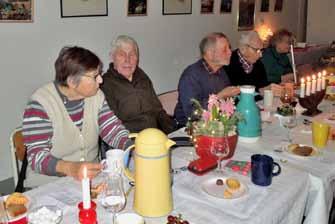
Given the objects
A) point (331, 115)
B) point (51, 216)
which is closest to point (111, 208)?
point (51, 216)

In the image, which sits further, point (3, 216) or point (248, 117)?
point (248, 117)

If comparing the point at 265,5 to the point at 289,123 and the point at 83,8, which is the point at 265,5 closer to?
the point at 83,8

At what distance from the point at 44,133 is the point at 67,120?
12cm

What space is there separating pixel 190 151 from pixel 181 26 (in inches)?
86.1

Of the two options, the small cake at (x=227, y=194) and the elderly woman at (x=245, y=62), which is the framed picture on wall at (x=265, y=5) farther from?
the small cake at (x=227, y=194)

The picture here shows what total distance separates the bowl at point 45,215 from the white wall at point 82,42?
1441mm

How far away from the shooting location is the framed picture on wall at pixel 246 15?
4.56 metres

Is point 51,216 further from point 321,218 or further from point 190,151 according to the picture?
point 321,218

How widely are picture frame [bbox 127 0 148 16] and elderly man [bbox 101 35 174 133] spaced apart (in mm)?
734

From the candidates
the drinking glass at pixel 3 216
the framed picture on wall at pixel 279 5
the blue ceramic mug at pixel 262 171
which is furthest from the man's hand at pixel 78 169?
the framed picture on wall at pixel 279 5

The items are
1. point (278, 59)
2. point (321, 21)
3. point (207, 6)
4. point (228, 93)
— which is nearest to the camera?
point (228, 93)

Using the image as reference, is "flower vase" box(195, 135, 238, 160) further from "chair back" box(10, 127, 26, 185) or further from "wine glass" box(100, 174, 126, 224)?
"chair back" box(10, 127, 26, 185)

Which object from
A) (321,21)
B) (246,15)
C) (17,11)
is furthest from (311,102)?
(321,21)

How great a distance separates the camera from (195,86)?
8.09 ft
